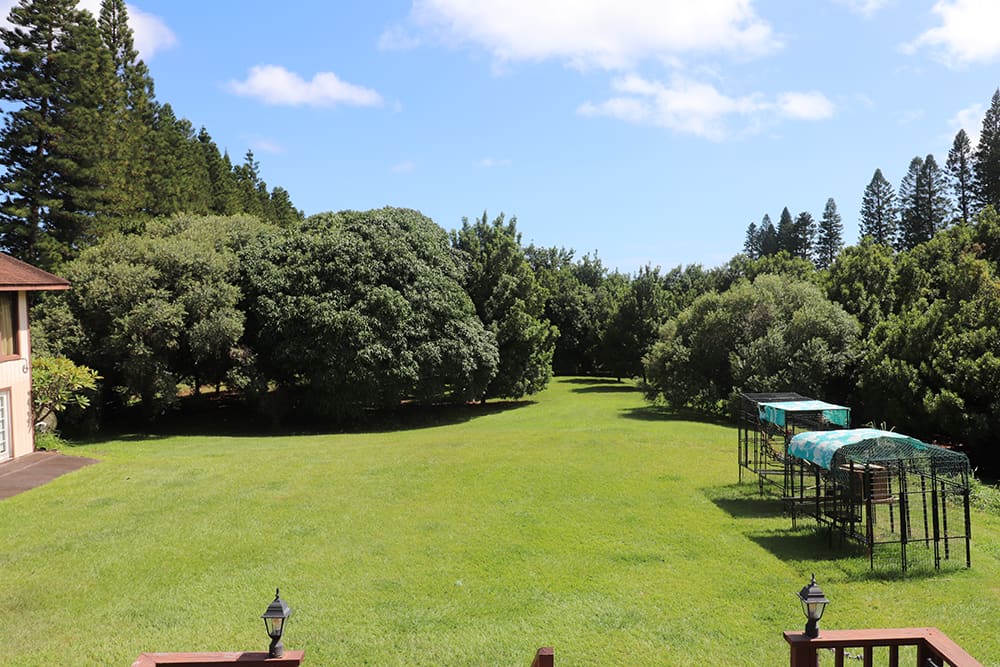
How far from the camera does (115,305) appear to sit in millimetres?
24297

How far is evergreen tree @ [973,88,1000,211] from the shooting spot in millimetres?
54906

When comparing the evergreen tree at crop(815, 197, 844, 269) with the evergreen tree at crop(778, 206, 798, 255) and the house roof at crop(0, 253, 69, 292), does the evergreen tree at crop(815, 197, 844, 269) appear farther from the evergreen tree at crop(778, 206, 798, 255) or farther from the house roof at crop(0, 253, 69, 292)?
the house roof at crop(0, 253, 69, 292)

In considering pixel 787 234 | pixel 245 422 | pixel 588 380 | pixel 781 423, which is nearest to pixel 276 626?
pixel 781 423

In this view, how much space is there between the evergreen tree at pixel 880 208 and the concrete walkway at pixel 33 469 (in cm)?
7351

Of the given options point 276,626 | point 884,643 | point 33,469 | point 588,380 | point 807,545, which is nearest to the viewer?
point 884,643

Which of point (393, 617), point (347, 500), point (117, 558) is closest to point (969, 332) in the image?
point (347, 500)

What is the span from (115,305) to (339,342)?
8338 millimetres

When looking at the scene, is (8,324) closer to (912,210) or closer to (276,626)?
(276,626)

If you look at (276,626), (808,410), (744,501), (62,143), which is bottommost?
(744,501)

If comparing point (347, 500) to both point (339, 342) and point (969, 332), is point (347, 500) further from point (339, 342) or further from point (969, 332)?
point (969, 332)

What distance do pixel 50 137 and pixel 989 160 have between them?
68480 mm

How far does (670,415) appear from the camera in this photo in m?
31.5

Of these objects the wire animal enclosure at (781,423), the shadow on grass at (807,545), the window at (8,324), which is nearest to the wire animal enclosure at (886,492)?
the shadow on grass at (807,545)

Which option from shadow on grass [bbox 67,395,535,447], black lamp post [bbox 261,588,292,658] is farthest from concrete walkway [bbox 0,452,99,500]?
black lamp post [bbox 261,588,292,658]
